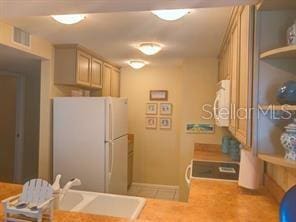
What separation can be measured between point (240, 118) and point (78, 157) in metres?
1.85

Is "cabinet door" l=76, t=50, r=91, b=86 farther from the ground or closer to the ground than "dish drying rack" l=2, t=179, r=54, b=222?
farther from the ground

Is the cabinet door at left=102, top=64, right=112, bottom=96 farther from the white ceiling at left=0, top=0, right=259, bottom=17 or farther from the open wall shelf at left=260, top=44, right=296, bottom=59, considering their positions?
the open wall shelf at left=260, top=44, right=296, bottom=59

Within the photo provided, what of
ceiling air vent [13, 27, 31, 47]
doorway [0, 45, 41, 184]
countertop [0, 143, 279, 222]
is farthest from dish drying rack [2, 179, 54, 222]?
doorway [0, 45, 41, 184]

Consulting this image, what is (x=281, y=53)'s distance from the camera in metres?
1.15

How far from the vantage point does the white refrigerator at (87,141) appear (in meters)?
2.80

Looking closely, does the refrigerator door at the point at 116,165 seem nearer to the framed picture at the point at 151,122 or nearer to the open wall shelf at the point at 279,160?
the framed picture at the point at 151,122

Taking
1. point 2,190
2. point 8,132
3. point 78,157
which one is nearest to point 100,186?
point 78,157

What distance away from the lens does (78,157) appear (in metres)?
2.86

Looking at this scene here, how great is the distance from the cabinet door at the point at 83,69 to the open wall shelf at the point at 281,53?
232cm

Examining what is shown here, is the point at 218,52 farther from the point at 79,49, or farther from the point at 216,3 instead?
the point at 216,3

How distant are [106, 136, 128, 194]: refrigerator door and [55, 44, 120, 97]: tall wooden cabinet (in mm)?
875

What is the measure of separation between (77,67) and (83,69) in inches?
7.2

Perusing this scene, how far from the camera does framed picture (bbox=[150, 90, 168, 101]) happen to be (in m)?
4.63

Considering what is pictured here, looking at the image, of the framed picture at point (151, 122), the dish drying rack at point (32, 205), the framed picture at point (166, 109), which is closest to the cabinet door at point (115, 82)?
the framed picture at point (151, 122)
